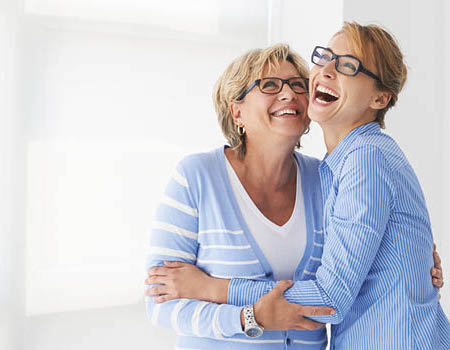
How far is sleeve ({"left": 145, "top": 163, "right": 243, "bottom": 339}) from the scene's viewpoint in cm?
143

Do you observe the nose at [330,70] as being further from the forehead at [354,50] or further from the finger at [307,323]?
the finger at [307,323]

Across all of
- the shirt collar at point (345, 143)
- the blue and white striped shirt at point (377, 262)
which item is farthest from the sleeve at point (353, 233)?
the shirt collar at point (345, 143)

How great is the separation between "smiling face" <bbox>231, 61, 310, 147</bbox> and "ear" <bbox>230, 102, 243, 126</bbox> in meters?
0.05

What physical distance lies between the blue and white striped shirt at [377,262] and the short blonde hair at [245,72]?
39cm

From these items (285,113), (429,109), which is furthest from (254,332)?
(429,109)

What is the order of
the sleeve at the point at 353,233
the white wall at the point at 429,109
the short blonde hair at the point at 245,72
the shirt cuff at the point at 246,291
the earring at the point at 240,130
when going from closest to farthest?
the sleeve at the point at 353,233
the shirt cuff at the point at 246,291
the short blonde hair at the point at 245,72
the earring at the point at 240,130
the white wall at the point at 429,109

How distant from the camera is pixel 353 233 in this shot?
127 centimetres

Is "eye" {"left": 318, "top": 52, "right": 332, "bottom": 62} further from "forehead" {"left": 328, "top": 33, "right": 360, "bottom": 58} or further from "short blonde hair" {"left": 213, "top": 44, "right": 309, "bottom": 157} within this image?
"short blonde hair" {"left": 213, "top": 44, "right": 309, "bottom": 157}

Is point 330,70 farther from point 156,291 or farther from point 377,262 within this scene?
point 156,291

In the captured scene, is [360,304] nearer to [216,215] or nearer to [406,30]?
[216,215]

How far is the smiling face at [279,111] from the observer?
158 cm

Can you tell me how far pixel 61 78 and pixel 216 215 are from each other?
125 cm

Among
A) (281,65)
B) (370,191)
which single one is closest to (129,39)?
(281,65)

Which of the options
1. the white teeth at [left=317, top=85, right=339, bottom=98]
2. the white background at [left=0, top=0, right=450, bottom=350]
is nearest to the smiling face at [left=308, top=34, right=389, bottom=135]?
the white teeth at [left=317, top=85, right=339, bottom=98]
